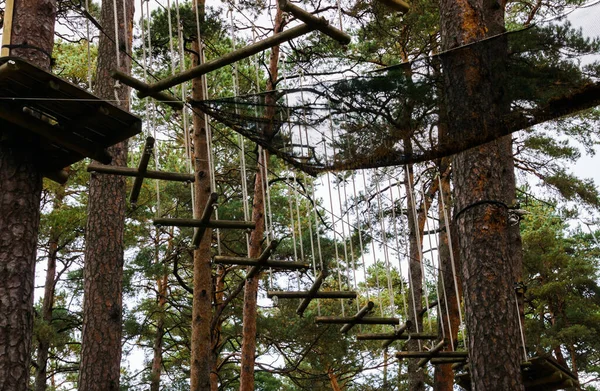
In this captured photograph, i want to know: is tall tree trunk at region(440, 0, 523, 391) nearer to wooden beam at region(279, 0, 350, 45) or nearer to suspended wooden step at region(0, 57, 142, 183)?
wooden beam at region(279, 0, 350, 45)

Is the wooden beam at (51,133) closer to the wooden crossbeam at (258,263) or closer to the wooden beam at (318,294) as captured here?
the wooden crossbeam at (258,263)

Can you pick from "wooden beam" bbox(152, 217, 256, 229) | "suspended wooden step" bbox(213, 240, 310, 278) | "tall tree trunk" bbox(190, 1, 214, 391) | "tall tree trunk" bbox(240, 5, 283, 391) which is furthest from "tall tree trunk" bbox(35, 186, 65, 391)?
"wooden beam" bbox(152, 217, 256, 229)

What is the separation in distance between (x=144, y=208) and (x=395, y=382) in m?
5.54

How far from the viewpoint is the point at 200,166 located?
22.0 feet

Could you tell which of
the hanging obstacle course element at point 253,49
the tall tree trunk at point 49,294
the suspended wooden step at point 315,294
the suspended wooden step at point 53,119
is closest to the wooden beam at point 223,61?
the hanging obstacle course element at point 253,49

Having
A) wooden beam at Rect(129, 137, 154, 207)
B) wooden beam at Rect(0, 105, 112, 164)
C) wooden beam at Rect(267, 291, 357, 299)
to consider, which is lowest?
wooden beam at Rect(267, 291, 357, 299)

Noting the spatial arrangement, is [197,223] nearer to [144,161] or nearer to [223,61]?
[144,161]

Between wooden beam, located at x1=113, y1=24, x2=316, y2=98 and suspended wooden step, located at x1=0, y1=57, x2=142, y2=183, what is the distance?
0.18 meters

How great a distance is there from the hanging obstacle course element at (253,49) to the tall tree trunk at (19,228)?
0.61 m

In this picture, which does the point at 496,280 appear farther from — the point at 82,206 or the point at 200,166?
the point at 82,206

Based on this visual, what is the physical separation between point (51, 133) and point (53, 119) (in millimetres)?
64

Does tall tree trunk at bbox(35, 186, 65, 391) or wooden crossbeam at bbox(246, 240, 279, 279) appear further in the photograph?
tall tree trunk at bbox(35, 186, 65, 391)

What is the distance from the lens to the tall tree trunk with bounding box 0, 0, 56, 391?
2906mm

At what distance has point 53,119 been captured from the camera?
3057 millimetres
